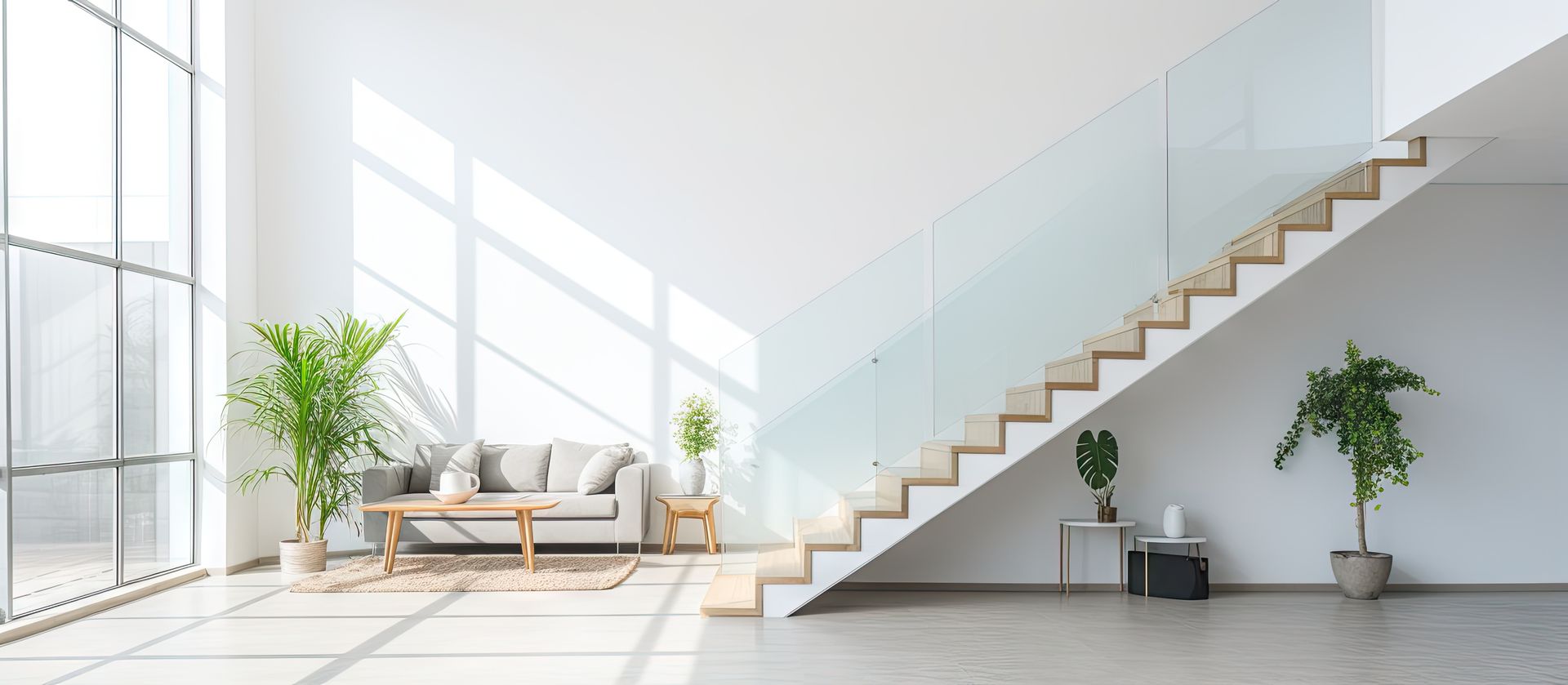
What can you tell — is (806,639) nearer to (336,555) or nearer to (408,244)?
(336,555)

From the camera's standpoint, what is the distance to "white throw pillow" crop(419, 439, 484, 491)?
22.7 feet

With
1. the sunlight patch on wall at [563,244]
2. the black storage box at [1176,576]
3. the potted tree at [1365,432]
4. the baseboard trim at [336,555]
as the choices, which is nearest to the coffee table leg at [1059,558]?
the black storage box at [1176,576]

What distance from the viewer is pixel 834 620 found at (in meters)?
4.97

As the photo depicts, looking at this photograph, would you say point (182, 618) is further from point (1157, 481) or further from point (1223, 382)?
point (1223, 382)

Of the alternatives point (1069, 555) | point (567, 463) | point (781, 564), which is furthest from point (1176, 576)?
point (567, 463)

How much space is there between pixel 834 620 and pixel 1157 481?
2.42 metres

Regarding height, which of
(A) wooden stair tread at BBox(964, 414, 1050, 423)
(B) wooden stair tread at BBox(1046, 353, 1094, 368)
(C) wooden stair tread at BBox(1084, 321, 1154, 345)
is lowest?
(A) wooden stair tread at BBox(964, 414, 1050, 423)

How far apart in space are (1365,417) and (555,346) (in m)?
5.41

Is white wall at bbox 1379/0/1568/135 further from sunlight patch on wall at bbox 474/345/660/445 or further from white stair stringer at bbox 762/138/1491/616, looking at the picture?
sunlight patch on wall at bbox 474/345/660/445

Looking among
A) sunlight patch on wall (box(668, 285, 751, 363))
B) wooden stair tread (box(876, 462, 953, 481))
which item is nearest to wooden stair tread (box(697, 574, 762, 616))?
wooden stair tread (box(876, 462, 953, 481))

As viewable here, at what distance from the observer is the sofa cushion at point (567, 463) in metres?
7.00

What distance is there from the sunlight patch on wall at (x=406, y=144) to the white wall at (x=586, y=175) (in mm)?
18

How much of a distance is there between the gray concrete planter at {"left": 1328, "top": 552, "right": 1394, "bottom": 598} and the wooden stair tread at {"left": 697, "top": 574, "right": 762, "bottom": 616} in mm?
3504

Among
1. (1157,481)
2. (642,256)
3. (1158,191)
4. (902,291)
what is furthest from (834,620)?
(642,256)
